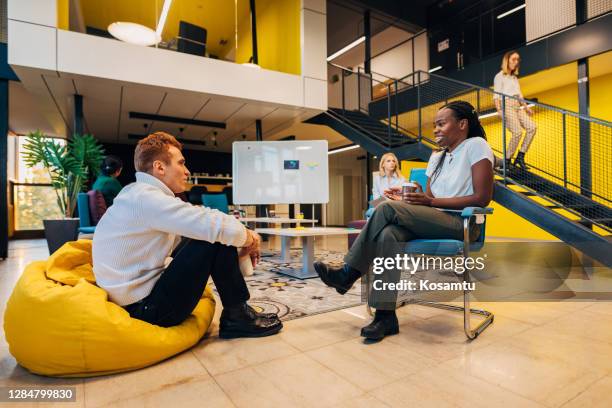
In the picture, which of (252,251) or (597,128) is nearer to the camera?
(252,251)

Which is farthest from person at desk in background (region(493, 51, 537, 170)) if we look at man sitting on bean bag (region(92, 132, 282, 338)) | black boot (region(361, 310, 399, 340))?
man sitting on bean bag (region(92, 132, 282, 338))

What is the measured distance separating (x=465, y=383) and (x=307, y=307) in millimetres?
1277

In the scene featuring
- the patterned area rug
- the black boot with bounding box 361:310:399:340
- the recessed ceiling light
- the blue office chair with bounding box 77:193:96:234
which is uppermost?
the recessed ceiling light

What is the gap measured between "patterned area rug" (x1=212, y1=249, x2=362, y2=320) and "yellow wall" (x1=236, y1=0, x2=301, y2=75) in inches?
182

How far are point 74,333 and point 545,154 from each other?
6588 mm

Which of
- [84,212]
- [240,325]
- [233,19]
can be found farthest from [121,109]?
[240,325]

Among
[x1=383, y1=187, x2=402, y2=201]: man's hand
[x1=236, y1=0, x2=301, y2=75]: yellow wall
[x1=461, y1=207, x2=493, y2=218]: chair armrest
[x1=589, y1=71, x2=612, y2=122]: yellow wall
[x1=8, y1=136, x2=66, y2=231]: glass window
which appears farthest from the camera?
[x1=8, y1=136, x2=66, y2=231]: glass window

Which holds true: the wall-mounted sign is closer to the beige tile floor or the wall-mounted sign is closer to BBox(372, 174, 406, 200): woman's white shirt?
BBox(372, 174, 406, 200): woman's white shirt

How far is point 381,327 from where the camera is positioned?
184cm

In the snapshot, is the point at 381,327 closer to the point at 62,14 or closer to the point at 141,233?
the point at 141,233

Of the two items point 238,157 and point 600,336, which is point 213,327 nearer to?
point 600,336

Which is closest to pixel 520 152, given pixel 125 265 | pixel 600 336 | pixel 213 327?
pixel 600 336

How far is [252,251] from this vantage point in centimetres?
179

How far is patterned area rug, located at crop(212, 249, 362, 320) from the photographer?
95.7 inches
